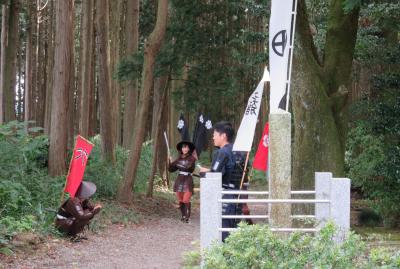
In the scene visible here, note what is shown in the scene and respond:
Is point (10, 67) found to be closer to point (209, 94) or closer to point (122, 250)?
point (209, 94)

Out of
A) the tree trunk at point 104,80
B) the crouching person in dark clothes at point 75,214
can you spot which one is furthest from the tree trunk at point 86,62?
the crouching person in dark clothes at point 75,214

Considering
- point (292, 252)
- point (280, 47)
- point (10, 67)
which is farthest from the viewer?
point (10, 67)

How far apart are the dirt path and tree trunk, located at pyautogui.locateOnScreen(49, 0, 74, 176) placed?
8.33 ft

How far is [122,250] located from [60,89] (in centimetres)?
541

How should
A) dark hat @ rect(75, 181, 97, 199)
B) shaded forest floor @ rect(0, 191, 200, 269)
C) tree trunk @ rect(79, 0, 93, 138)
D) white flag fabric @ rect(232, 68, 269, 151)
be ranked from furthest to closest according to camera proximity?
tree trunk @ rect(79, 0, 93, 138), dark hat @ rect(75, 181, 97, 199), shaded forest floor @ rect(0, 191, 200, 269), white flag fabric @ rect(232, 68, 269, 151)

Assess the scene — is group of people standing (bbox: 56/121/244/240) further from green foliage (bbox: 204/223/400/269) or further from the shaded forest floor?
green foliage (bbox: 204/223/400/269)

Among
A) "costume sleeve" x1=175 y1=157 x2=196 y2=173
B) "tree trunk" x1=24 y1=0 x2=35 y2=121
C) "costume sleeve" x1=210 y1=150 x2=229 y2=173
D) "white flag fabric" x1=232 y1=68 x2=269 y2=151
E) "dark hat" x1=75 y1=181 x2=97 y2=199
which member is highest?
"tree trunk" x1=24 y1=0 x2=35 y2=121

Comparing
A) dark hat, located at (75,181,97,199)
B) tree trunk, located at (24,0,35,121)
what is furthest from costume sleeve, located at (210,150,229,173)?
tree trunk, located at (24,0,35,121)

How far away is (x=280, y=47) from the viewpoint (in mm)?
6746

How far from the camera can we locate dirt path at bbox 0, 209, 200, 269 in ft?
31.2

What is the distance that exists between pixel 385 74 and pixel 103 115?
8.41m

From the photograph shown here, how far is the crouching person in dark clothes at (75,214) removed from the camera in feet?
36.2

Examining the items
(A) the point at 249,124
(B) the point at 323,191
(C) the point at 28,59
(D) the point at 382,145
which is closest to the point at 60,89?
(D) the point at 382,145

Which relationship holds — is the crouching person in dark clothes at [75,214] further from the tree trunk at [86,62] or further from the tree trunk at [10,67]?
the tree trunk at [10,67]
